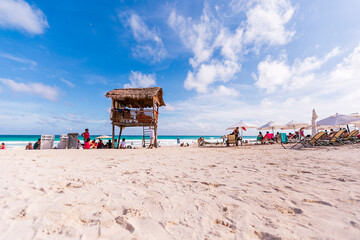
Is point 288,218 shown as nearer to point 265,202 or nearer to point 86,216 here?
point 265,202

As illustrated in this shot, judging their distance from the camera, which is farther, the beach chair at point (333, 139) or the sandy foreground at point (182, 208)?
the beach chair at point (333, 139)

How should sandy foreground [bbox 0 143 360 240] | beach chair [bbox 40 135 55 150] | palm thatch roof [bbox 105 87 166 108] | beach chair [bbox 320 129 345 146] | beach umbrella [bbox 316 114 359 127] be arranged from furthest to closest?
palm thatch roof [bbox 105 87 166 108] → beach chair [bbox 40 135 55 150] → beach umbrella [bbox 316 114 359 127] → beach chair [bbox 320 129 345 146] → sandy foreground [bbox 0 143 360 240]

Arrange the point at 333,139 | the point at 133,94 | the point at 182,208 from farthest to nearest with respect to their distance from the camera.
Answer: the point at 133,94
the point at 333,139
the point at 182,208

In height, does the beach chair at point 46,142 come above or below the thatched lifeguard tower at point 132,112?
below

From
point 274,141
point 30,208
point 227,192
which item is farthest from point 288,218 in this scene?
point 274,141

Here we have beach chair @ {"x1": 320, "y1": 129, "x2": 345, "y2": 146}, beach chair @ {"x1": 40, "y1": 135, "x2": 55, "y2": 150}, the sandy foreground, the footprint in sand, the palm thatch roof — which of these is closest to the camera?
the sandy foreground

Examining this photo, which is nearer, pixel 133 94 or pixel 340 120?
pixel 340 120

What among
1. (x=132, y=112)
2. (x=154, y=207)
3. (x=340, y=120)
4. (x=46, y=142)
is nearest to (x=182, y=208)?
(x=154, y=207)

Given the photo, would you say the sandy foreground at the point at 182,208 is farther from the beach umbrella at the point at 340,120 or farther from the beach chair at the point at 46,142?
the beach chair at the point at 46,142

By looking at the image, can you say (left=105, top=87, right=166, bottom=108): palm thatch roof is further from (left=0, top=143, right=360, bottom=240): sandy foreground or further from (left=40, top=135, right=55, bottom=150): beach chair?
(left=0, top=143, right=360, bottom=240): sandy foreground

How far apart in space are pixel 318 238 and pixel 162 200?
156cm

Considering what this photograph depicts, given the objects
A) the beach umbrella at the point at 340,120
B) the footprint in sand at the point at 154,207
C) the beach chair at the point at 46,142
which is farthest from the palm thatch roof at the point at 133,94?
the beach umbrella at the point at 340,120

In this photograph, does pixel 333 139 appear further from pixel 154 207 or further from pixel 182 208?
pixel 154 207

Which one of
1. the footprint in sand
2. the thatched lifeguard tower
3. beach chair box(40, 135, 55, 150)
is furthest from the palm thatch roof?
the footprint in sand
